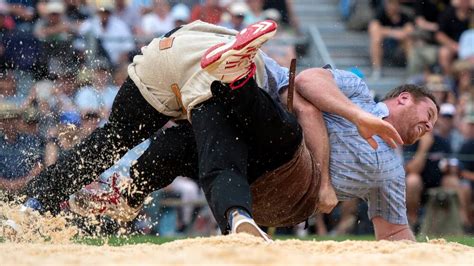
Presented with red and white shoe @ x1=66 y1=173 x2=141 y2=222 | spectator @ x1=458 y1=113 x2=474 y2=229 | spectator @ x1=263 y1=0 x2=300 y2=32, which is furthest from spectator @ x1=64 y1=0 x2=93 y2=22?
red and white shoe @ x1=66 y1=173 x2=141 y2=222

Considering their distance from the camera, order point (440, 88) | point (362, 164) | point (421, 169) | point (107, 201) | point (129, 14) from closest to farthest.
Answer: point (362, 164)
point (107, 201)
point (421, 169)
point (440, 88)
point (129, 14)

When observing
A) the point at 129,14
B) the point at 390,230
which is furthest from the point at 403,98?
the point at 129,14

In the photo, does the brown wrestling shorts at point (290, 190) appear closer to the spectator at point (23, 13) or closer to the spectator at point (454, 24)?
the spectator at point (23, 13)

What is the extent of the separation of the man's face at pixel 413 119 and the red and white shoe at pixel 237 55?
3.62 feet

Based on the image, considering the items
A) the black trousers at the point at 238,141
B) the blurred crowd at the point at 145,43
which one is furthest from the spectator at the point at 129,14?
the black trousers at the point at 238,141

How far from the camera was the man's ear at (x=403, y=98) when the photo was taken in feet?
19.4

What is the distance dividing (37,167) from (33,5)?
3.08 meters

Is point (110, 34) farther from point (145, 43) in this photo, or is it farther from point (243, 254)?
point (243, 254)

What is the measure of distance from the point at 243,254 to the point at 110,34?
767cm

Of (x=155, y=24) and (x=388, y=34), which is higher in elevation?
(x=155, y=24)

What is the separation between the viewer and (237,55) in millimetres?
5027

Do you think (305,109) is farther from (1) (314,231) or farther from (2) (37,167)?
(1) (314,231)

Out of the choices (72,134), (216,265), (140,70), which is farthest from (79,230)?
(72,134)

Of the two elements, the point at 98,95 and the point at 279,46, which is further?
the point at 279,46
